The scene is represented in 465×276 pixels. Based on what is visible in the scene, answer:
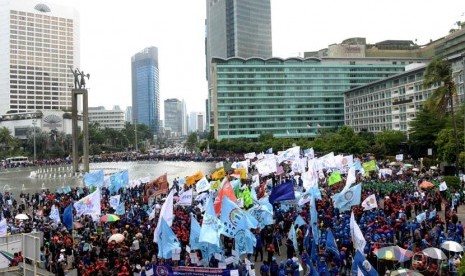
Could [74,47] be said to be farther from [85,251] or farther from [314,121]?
[85,251]

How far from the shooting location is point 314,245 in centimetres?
1359

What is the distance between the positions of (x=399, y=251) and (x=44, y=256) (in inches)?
491

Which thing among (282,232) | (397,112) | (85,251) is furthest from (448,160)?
(397,112)

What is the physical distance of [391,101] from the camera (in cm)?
8538

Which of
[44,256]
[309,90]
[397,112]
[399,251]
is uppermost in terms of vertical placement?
[309,90]

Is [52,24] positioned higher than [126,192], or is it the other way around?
[52,24]

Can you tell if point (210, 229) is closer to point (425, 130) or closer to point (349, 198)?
point (349, 198)

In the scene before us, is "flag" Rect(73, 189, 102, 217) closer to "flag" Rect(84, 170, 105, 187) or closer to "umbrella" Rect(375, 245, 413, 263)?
"flag" Rect(84, 170, 105, 187)

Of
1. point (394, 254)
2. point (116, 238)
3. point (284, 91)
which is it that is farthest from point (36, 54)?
point (394, 254)

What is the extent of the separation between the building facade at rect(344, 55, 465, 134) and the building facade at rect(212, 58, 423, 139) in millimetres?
15000

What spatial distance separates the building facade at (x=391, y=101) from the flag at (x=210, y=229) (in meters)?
57.9

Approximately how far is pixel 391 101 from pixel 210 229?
7970 centimetres

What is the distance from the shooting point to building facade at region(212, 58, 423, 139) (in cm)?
11894

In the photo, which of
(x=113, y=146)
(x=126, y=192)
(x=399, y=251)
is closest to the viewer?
(x=399, y=251)
